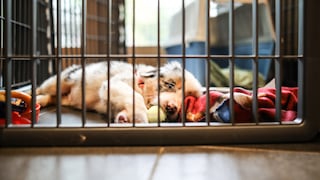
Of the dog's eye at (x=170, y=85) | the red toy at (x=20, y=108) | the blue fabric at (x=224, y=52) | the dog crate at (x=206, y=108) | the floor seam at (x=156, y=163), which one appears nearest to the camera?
the floor seam at (x=156, y=163)

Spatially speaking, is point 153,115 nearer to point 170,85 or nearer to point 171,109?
point 171,109

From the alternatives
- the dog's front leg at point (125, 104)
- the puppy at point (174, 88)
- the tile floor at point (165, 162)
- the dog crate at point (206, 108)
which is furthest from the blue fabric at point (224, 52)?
the tile floor at point (165, 162)

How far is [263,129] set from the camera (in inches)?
35.9

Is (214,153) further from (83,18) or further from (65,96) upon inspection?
(65,96)

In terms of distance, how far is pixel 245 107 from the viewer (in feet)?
3.24

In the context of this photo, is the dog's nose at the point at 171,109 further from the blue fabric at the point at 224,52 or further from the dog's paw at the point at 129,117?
the blue fabric at the point at 224,52

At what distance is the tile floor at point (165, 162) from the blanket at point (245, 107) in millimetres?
101

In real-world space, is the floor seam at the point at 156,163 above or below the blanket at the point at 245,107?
below

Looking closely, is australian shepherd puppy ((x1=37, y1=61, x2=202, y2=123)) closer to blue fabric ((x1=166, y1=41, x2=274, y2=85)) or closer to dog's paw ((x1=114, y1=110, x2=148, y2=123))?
dog's paw ((x1=114, y1=110, x2=148, y2=123))

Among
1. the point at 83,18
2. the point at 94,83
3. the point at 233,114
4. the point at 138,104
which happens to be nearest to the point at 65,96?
the point at 94,83

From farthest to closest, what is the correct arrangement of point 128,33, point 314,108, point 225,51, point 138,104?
point 128,33, point 225,51, point 138,104, point 314,108

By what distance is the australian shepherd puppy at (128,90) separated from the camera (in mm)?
1063

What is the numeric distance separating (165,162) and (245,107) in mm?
323

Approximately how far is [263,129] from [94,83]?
2.41ft
